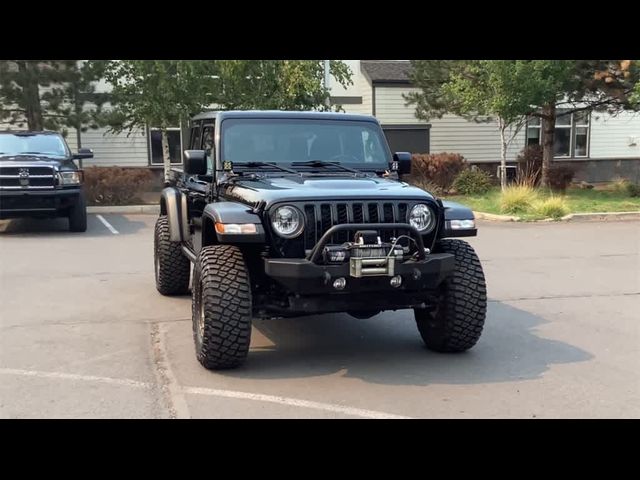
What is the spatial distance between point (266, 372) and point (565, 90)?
15928 mm

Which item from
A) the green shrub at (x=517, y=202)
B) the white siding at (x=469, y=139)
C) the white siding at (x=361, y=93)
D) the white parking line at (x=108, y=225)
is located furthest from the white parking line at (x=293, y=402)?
the white siding at (x=469, y=139)

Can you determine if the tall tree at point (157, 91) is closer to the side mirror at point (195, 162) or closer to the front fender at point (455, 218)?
the side mirror at point (195, 162)

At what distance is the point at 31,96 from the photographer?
17172mm

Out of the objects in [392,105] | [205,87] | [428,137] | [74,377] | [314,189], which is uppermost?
[205,87]

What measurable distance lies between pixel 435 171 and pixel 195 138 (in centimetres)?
1419

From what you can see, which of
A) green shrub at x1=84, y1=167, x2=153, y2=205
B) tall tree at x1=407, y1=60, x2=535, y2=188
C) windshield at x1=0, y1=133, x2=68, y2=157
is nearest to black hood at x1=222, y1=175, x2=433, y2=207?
windshield at x1=0, y1=133, x2=68, y2=157

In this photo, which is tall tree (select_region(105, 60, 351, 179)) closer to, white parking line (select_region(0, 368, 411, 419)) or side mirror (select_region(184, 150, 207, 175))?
side mirror (select_region(184, 150, 207, 175))

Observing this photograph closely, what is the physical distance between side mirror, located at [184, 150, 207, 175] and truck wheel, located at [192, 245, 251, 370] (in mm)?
1191

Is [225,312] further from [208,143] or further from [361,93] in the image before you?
[361,93]

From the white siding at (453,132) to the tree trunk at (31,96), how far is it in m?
11.0

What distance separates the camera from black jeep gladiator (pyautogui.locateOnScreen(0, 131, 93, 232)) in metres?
12.2

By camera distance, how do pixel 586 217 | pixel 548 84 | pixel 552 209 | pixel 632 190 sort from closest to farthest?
pixel 552 209 → pixel 586 217 → pixel 548 84 → pixel 632 190

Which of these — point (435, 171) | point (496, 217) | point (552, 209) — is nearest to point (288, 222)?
point (496, 217)

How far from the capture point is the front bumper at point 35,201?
1218 centimetres
